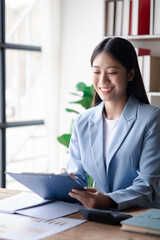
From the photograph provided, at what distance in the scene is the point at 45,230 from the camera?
5.18 ft

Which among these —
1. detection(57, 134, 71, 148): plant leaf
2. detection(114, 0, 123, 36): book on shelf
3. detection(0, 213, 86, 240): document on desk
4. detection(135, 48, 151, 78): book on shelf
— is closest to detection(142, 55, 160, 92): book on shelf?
detection(135, 48, 151, 78): book on shelf

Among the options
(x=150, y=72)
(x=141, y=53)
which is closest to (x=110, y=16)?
(x=141, y=53)

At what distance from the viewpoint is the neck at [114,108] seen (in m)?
2.28

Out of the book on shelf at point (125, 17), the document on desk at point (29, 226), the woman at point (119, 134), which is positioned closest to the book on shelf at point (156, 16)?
the book on shelf at point (125, 17)

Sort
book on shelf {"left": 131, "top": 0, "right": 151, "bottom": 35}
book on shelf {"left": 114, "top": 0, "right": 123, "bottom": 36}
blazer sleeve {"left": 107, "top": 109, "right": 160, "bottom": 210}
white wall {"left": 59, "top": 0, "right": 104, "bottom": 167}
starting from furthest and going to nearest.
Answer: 1. white wall {"left": 59, "top": 0, "right": 104, "bottom": 167}
2. book on shelf {"left": 114, "top": 0, "right": 123, "bottom": 36}
3. book on shelf {"left": 131, "top": 0, "right": 151, "bottom": 35}
4. blazer sleeve {"left": 107, "top": 109, "right": 160, "bottom": 210}

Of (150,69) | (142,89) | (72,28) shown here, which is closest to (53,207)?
(142,89)

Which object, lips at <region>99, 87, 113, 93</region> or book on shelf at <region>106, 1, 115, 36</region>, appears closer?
lips at <region>99, 87, 113, 93</region>

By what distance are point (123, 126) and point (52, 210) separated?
0.58 meters

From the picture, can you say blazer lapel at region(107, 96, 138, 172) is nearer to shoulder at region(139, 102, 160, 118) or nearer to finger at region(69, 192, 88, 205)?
shoulder at region(139, 102, 160, 118)

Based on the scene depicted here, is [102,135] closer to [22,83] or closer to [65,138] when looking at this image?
[65,138]

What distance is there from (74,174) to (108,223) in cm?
61

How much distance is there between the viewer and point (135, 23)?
374cm

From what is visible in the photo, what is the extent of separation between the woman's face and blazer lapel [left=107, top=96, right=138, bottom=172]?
9 cm

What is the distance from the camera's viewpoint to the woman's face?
217cm
